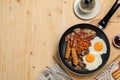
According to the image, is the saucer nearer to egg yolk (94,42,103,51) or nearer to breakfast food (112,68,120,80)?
egg yolk (94,42,103,51)

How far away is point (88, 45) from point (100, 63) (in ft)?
0.32

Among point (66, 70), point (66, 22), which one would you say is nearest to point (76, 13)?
point (66, 22)

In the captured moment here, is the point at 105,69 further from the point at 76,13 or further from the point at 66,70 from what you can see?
the point at 76,13

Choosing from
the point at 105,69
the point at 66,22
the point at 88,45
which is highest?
the point at 66,22

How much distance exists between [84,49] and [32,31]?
0.85 ft

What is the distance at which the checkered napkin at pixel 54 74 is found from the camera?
146 cm

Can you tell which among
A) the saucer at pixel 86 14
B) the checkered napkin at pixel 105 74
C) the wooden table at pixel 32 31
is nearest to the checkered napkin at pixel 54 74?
the wooden table at pixel 32 31

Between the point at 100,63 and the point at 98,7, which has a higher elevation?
the point at 98,7

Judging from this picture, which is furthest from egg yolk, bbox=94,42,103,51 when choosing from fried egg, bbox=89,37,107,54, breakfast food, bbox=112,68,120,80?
breakfast food, bbox=112,68,120,80

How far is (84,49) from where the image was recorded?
1464 mm

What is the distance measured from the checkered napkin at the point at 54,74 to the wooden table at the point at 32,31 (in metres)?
0.02

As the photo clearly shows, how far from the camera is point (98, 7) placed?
152 cm

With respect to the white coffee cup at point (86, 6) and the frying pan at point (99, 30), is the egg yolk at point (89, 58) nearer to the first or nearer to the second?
the frying pan at point (99, 30)

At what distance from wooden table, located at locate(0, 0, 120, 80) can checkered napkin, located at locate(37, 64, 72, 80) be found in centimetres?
2
